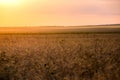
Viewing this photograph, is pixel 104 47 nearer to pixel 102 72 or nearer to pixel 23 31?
pixel 102 72

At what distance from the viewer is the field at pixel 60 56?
72 centimetres

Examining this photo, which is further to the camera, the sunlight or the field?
the sunlight

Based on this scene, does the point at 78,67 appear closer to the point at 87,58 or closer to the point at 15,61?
the point at 87,58

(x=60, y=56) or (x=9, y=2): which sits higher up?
(x=9, y=2)

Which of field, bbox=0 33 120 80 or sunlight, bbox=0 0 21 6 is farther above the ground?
sunlight, bbox=0 0 21 6

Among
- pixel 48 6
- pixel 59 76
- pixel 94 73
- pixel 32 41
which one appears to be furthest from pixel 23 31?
pixel 94 73

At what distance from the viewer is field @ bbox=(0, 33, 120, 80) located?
0.72 metres

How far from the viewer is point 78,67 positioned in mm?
740

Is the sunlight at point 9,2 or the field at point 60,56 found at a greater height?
the sunlight at point 9,2

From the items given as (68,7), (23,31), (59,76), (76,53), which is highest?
(68,7)

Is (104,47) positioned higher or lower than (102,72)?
higher

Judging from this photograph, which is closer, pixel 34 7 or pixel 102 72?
pixel 102 72

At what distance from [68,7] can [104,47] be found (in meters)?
0.27

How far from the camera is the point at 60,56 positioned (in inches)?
30.0
